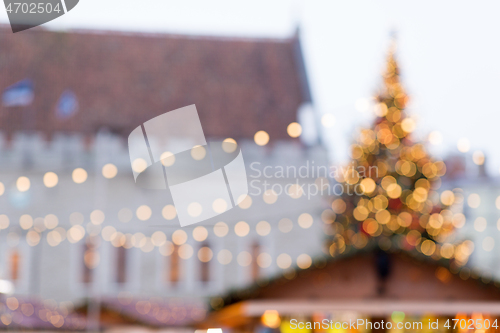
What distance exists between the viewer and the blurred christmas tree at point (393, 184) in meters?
12.3

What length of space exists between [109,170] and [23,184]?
1970 millimetres

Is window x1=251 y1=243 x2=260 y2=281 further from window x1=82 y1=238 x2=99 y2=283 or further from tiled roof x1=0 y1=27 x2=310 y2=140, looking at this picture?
window x1=82 y1=238 x2=99 y2=283

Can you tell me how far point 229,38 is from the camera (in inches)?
708

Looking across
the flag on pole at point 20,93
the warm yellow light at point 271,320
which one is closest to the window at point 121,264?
the flag on pole at point 20,93

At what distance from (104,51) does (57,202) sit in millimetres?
4578

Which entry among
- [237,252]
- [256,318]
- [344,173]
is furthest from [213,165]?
[256,318]

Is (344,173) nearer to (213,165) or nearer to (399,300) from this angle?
(213,165)

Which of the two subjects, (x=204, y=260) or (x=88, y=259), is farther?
(x=204, y=260)

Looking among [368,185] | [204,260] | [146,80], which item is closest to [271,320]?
[368,185]

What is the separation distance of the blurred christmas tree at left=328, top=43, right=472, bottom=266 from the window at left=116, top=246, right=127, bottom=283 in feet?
17.6

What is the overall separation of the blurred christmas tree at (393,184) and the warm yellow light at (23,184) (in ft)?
22.9

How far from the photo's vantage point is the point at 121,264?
1505 centimetres

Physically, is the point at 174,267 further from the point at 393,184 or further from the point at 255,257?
the point at 393,184

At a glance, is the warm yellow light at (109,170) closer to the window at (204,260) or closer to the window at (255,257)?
the window at (204,260)
